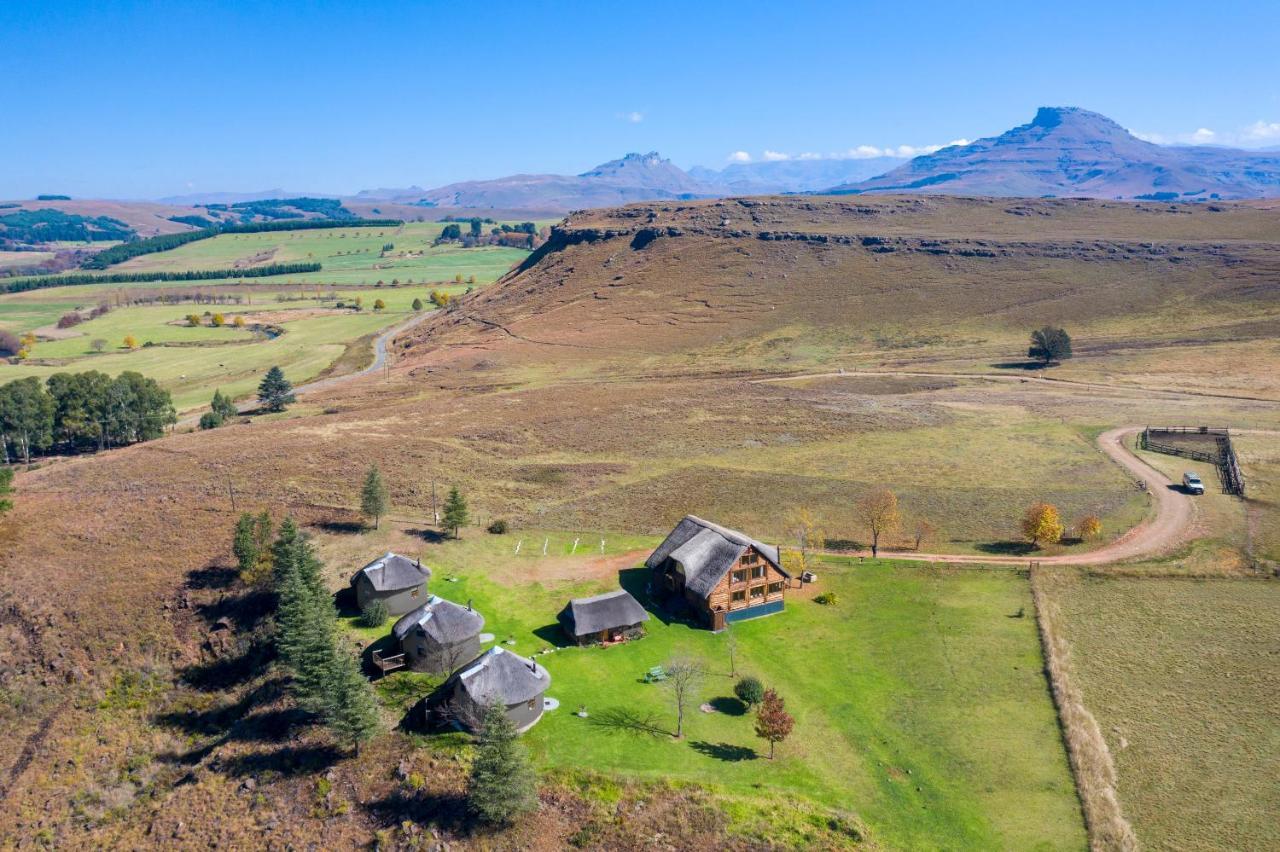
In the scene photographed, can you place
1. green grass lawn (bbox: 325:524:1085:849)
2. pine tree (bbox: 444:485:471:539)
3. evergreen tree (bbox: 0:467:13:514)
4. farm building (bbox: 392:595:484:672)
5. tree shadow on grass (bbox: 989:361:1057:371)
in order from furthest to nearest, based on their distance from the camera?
tree shadow on grass (bbox: 989:361:1057:371) < pine tree (bbox: 444:485:471:539) < evergreen tree (bbox: 0:467:13:514) < farm building (bbox: 392:595:484:672) < green grass lawn (bbox: 325:524:1085:849)

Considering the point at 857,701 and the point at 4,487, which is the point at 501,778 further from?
the point at 4,487

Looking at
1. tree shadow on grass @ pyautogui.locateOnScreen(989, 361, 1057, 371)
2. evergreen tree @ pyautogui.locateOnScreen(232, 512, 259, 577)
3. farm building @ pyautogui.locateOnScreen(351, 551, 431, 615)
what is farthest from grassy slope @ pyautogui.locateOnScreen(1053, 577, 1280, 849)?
tree shadow on grass @ pyautogui.locateOnScreen(989, 361, 1057, 371)

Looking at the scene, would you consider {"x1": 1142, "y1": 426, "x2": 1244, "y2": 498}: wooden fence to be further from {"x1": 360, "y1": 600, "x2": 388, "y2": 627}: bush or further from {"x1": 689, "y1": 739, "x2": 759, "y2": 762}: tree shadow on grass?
{"x1": 360, "y1": 600, "x2": 388, "y2": 627}: bush

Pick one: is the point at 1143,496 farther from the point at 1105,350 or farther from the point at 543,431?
the point at 1105,350

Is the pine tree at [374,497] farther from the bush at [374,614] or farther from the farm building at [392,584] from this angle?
the bush at [374,614]

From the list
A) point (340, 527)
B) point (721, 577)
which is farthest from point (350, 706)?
point (340, 527)

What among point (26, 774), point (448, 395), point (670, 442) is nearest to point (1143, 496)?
point (670, 442)
